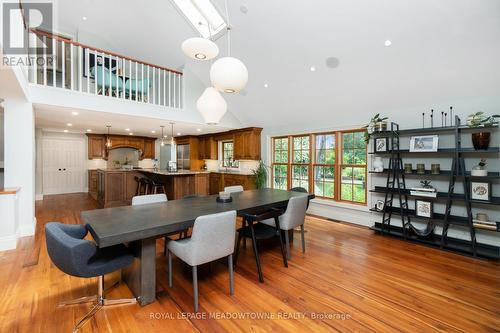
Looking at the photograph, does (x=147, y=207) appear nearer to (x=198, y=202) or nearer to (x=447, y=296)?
(x=198, y=202)

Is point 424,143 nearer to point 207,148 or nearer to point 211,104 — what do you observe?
point 211,104

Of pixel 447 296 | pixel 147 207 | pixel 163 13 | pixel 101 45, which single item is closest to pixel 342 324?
pixel 447 296

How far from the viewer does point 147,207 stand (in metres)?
2.70

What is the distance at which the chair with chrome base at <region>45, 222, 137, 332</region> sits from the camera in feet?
5.53

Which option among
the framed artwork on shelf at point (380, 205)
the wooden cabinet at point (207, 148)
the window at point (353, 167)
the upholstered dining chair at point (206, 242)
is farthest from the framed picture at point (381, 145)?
the wooden cabinet at point (207, 148)

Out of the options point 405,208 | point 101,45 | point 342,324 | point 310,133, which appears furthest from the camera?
point 101,45

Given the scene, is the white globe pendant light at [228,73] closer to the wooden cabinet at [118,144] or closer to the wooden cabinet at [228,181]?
the wooden cabinet at [228,181]

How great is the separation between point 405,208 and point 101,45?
8.55 m

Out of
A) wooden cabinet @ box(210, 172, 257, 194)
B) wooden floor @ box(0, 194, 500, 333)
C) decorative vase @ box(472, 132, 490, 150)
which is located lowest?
wooden floor @ box(0, 194, 500, 333)

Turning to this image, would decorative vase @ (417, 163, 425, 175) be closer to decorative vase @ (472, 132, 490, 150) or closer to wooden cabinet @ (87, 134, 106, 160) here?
decorative vase @ (472, 132, 490, 150)

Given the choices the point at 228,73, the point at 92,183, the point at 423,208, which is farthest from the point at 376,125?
the point at 92,183

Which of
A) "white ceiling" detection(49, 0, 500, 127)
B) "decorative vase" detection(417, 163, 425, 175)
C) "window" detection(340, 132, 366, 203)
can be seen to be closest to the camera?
"white ceiling" detection(49, 0, 500, 127)

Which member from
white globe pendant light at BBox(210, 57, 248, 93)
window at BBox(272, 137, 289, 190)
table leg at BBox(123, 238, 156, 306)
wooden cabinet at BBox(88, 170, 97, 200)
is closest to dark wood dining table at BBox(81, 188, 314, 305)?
table leg at BBox(123, 238, 156, 306)

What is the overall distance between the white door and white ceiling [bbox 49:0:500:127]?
424cm
